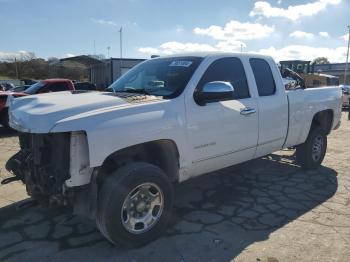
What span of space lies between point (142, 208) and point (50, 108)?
4.35 ft

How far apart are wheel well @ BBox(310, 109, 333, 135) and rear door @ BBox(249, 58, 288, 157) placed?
1.25 metres

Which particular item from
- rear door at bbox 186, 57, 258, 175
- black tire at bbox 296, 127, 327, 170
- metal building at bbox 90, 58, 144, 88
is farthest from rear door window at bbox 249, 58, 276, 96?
metal building at bbox 90, 58, 144, 88

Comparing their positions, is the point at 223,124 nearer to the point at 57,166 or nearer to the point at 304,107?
the point at 57,166

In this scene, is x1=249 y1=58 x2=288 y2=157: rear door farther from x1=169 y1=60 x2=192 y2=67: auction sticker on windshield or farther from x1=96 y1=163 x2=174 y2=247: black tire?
x1=96 y1=163 x2=174 y2=247: black tire

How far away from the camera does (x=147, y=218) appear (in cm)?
394

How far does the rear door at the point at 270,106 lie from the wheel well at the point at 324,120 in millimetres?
1245

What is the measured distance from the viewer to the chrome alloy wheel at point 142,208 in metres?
3.77

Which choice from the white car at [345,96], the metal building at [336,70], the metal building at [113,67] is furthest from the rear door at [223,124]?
the metal building at [336,70]

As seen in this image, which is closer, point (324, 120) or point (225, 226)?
point (225, 226)

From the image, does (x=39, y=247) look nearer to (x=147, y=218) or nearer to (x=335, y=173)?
(x=147, y=218)

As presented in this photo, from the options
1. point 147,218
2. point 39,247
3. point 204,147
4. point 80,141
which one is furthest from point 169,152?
point 39,247

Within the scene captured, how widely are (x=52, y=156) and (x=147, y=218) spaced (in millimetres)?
1129

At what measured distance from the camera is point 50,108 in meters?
3.60

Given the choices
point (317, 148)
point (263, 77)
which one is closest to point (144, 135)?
point (263, 77)
